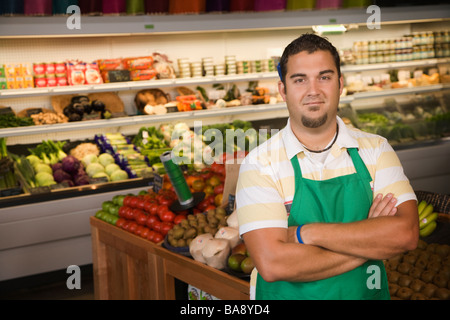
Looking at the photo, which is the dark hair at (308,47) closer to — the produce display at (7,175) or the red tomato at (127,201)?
the red tomato at (127,201)

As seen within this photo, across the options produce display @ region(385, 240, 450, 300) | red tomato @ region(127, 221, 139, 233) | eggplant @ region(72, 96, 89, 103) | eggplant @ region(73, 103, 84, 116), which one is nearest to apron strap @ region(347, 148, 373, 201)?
produce display @ region(385, 240, 450, 300)

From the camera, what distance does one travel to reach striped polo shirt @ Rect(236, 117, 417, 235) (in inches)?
75.2

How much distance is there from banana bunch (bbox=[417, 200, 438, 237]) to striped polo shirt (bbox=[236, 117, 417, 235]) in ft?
4.70

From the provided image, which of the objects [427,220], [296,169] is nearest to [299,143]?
[296,169]

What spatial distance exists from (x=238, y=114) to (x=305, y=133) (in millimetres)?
5172

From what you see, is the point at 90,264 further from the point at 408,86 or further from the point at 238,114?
the point at 408,86

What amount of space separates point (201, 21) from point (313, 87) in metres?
4.35

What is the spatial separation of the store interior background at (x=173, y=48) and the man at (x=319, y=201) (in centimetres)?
365

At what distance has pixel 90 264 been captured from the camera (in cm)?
532

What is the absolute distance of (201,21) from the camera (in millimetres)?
6012

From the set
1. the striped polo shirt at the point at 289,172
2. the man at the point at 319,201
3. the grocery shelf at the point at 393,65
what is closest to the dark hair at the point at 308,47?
the man at the point at 319,201

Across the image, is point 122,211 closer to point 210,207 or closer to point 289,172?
point 210,207

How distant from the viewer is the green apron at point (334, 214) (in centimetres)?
190
